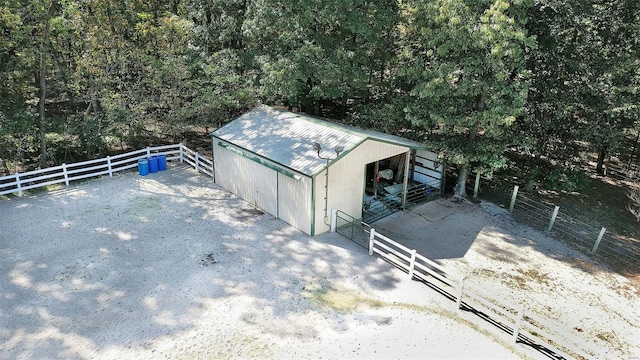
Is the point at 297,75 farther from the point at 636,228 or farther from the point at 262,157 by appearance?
the point at 636,228

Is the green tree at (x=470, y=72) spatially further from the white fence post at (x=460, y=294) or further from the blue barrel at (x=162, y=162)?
the blue barrel at (x=162, y=162)

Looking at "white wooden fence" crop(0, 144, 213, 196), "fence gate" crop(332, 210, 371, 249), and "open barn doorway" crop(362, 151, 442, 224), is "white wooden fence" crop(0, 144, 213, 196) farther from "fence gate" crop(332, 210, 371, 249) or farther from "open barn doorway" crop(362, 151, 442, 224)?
"open barn doorway" crop(362, 151, 442, 224)

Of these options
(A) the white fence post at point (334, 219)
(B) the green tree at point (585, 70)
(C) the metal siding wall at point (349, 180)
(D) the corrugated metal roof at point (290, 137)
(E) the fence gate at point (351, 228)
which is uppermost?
(B) the green tree at point (585, 70)

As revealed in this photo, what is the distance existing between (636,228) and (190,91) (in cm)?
1874

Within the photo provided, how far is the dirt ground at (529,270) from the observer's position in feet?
34.2

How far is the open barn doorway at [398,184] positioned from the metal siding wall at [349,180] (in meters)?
0.97

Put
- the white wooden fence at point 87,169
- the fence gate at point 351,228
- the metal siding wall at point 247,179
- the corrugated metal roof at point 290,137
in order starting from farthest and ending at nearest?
the white wooden fence at point 87,169 < the metal siding wall at point 247,179 < the fence gate at point 351,228 < the corrugated metal roof at point 290,137

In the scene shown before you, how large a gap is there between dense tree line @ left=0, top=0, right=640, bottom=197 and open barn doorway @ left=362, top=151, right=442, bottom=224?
984 mm

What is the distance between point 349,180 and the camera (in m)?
13.6

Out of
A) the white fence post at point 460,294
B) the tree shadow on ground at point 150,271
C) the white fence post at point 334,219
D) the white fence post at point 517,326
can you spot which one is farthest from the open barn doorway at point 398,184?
the white fence post at point 517,326

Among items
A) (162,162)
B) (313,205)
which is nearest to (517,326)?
(313,205)

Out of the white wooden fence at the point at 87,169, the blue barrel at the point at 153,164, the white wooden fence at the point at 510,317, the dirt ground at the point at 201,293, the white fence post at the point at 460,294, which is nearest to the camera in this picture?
the dirt ground at the point at 201,293

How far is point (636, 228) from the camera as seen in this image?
16203 mm

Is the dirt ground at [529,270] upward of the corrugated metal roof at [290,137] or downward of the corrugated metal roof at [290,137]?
downward
